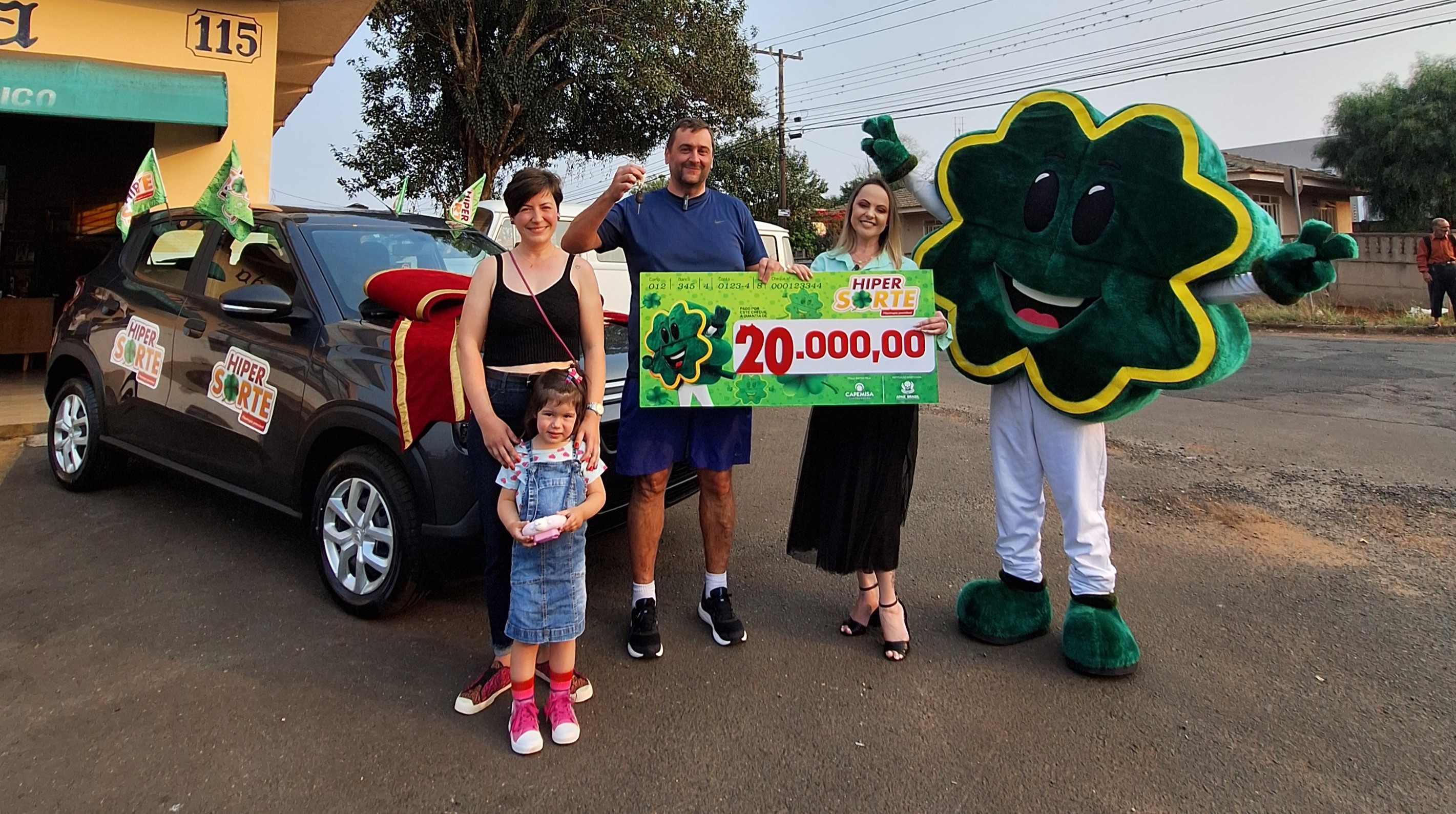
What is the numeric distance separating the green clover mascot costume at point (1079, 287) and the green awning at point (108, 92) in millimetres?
7646

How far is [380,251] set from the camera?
4289 mm

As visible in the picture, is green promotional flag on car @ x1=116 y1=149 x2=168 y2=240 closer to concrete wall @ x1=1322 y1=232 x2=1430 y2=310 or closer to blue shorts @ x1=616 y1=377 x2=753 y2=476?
blue shorts @ x1=616 y1=377 x2=753 y2=476

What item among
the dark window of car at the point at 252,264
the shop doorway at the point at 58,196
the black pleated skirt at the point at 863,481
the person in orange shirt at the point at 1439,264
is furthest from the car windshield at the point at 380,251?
the person in orange shirt at the point at 1439,264

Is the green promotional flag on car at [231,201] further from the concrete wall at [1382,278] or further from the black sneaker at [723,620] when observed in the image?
the concrete wall at [1382,278]

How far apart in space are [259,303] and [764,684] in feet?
8.67

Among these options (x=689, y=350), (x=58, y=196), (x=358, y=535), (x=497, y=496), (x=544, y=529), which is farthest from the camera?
(x=58, y=196)

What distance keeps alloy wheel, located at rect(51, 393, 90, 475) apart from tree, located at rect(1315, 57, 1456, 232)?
32313 mm

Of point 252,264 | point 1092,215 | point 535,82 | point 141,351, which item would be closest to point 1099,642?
point 1092,215

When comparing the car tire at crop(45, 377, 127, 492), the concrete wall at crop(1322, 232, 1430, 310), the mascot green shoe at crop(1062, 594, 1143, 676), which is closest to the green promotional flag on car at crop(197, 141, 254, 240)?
the car tire at crop(45, 377, 127, 492)

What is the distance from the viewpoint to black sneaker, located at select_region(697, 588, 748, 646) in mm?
3389

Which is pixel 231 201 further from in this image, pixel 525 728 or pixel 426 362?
pixel 525 728

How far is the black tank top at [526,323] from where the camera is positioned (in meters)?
2.76

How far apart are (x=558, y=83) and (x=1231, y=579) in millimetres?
13527

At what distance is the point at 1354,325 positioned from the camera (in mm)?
15023
